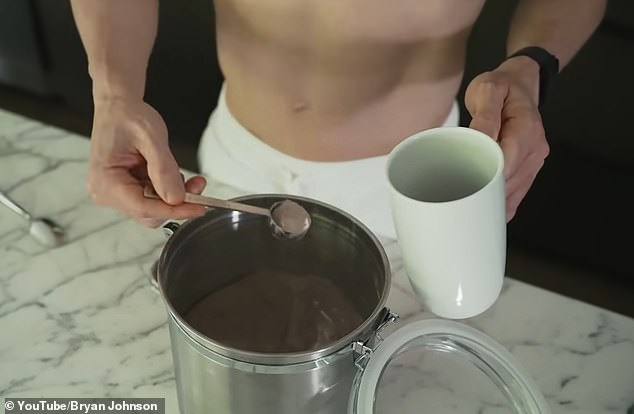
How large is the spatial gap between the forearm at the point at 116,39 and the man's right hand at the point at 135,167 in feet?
0.12

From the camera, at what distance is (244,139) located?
0.82m

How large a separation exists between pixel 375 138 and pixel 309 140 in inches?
2.7

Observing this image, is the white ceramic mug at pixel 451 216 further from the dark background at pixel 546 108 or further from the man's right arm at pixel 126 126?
the dark background at pixel 546 108

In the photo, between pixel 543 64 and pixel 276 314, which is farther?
pixel 543 64

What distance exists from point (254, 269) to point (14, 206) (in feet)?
0.88

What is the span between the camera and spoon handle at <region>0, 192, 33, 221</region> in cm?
71

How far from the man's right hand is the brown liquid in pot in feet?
0.22

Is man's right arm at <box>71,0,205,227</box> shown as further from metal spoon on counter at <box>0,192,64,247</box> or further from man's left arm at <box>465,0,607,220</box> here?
man's left arm at <box>465,0,607,220</box>

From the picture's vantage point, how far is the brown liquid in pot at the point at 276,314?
1.72 ft

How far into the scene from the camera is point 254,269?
580mm

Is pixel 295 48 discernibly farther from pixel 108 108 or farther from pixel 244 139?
pixel 108 108

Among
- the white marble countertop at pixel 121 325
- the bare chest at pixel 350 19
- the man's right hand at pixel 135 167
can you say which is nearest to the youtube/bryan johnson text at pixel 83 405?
the white marble countertop at pixel 121 325

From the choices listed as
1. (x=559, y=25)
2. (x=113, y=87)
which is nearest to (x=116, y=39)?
(x=113, y=87)

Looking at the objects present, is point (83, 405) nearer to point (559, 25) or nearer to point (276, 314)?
point (276, 314)
